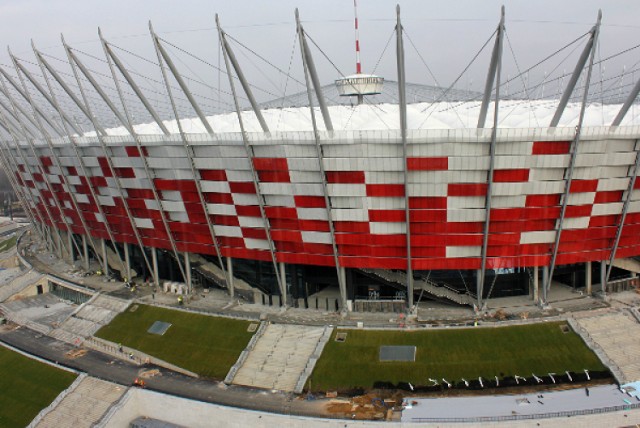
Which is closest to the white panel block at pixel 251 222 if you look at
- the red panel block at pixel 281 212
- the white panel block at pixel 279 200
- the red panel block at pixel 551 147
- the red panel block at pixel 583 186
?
the red panel block at pixel 281 212

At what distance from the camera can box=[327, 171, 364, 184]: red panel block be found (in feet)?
161

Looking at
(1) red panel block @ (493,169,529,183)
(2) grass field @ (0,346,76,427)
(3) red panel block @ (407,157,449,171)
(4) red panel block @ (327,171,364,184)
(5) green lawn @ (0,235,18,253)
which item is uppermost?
(3) red panel block @ (407,157,449,171)

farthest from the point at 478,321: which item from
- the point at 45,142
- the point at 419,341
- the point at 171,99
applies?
the point at 45,142

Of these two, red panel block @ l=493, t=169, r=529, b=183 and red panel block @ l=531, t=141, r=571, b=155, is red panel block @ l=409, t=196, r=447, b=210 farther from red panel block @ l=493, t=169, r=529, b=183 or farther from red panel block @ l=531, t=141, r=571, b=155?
red panel block @ l=531, t=141, r=571, b=155

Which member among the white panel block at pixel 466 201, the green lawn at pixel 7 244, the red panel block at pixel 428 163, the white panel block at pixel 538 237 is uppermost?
the red panel block at pixel 428 163

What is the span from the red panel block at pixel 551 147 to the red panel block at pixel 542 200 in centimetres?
437

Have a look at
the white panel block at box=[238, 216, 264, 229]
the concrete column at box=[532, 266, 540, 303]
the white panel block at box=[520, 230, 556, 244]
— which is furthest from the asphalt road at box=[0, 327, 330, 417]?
the concrete column at box=[532, 266, 540, 303]

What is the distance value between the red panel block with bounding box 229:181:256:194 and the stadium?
0.14 metres

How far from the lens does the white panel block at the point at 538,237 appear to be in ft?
165

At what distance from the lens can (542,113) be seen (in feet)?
184

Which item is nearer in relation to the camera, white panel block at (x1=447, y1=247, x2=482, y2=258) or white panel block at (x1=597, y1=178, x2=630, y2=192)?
white panel block at (x1=597, y1=178, x2=630, y2=192)

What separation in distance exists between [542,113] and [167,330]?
1817 inches

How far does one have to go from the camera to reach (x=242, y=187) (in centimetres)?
5416

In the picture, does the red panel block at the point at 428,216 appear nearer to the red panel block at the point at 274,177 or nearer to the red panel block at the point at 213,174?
the red panel block at the point at 274,177
